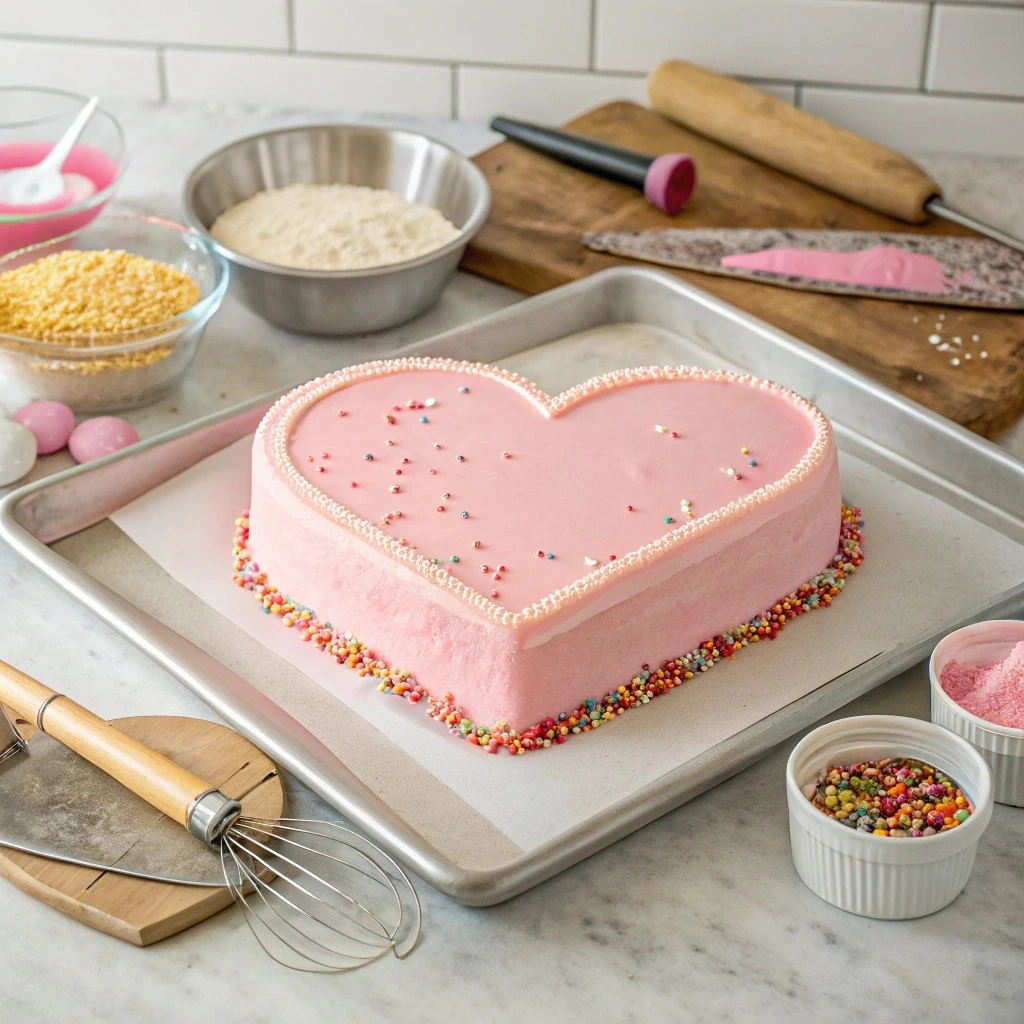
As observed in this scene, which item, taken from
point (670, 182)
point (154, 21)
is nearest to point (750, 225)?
point (670, 182)

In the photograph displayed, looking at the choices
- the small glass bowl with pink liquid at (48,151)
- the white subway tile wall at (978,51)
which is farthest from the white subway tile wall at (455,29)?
the white subway tile wall at (978,51)

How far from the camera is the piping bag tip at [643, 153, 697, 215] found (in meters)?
1.51

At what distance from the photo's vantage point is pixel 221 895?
798 mm

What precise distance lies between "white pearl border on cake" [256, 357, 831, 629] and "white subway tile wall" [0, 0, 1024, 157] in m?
0.74

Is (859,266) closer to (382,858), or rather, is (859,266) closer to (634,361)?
(634,361)

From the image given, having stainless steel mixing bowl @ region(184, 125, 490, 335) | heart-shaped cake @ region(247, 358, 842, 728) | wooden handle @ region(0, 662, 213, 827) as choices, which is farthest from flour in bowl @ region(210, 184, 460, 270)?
wooden handle @ region(0, 662, 213, 827)

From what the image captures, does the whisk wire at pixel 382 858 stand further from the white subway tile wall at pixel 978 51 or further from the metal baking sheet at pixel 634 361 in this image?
the white subway tile wall at pixel 978 51

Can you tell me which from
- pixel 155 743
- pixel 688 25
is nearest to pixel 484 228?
pixel 688 25

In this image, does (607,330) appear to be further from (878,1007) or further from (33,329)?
(878,1007)

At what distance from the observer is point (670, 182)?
1.52m

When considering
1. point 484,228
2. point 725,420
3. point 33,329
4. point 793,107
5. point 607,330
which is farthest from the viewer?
point 793,107

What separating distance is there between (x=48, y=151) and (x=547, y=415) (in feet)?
2.65

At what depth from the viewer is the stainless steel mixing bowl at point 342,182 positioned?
1.32 metres

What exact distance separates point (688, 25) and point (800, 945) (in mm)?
1298
